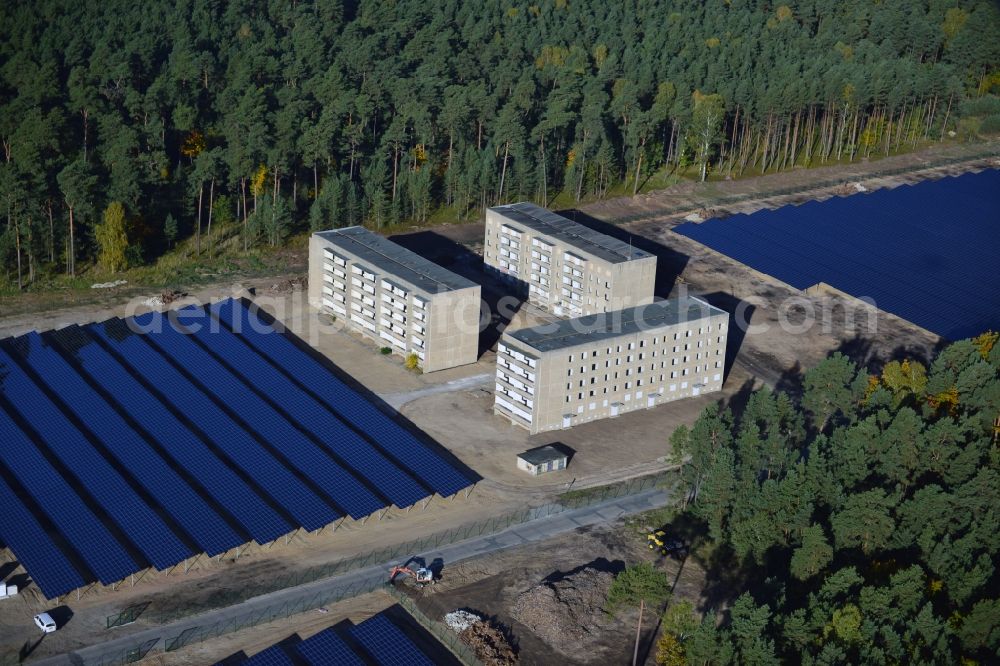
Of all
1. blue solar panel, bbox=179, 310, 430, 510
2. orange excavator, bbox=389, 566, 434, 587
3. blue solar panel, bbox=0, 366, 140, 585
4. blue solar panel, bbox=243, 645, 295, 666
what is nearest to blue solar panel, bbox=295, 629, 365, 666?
blue solar panel, bbox=243, 645, 295, 666

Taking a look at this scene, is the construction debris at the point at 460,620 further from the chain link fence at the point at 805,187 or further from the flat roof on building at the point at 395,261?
the chain link fence at the point at 805,187

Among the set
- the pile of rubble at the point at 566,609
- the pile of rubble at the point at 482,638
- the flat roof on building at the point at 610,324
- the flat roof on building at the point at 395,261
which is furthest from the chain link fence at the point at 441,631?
the flat roof on building at the point at 395,261

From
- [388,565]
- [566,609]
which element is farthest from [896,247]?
[388,565]

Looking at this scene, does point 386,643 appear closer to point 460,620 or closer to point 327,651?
point 327,651

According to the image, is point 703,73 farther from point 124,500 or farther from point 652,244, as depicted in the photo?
point 124,500

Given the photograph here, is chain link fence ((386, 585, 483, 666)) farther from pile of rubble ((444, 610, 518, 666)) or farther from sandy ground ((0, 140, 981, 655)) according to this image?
sandy ground ((0, 140, 981, 655))

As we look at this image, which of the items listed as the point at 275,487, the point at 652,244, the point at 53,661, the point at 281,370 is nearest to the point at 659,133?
the point at 652,244
